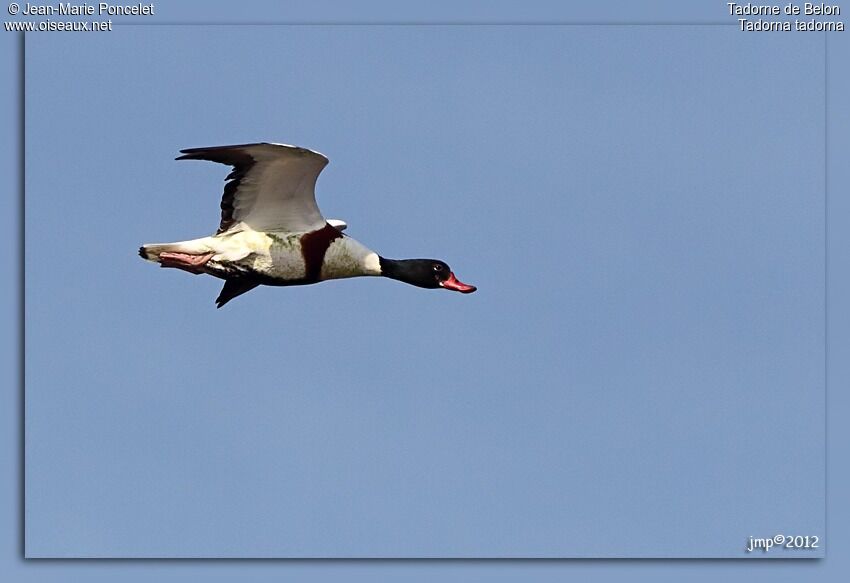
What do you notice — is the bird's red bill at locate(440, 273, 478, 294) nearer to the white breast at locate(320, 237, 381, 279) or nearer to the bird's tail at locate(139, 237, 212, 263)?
the white breast at locate(320, 237, 381, 279)

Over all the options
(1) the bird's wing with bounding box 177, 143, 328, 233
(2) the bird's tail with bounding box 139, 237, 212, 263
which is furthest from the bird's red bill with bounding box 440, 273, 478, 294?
(2) the bird's tail with bounding box 139, 237, 212, 263

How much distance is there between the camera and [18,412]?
15586 millimetres

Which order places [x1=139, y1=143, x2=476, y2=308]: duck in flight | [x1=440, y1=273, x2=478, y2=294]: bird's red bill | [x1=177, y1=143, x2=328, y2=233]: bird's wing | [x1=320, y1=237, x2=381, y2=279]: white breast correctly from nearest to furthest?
[x1=177, y1=143, x2=328, y2=233]: bird's wing < [x1=139, y1=143, x2=476, y2=308]: duck in flight < [x1=320, y1=237, x2=381, y2=279]: white breast < [x1=440, y1=273, x2=478, y2=294]: bird's red bill

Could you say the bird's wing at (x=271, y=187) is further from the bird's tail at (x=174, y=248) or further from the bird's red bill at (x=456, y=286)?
the bird's red bill at (x=456, y=286)

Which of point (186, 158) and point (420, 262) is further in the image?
point (420, 262)

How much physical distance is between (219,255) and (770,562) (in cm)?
534

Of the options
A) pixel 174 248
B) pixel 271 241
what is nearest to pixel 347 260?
pixel 271 241

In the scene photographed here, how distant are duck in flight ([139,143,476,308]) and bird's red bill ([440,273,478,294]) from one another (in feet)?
2.61

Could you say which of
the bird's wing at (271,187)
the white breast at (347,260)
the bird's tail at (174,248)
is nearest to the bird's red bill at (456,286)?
the white breast at (347,260)

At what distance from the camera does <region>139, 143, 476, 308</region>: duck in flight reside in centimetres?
1561

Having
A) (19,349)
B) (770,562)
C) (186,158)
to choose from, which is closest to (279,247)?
(186,158)

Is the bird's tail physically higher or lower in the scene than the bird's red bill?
higher

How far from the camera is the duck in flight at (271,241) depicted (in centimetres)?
1561

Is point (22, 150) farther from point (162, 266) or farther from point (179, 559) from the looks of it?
point (179, 559)
